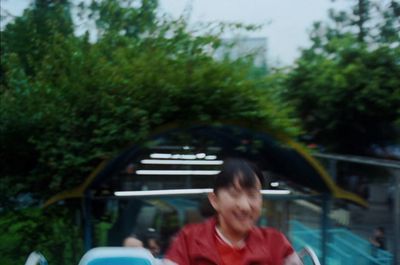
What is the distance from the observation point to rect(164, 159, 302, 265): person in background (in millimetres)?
2387

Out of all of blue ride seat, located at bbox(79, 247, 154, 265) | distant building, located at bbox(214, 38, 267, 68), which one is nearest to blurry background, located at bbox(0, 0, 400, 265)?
distant building, located at bbox(214, 38, 267, 68)

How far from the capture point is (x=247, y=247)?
2.42 m

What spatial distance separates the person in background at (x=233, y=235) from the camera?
2387 mm

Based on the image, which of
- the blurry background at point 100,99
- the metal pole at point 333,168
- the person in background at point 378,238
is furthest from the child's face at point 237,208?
the metal pole at point 333,168

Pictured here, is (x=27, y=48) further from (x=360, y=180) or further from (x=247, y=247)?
(x=247, y=247)

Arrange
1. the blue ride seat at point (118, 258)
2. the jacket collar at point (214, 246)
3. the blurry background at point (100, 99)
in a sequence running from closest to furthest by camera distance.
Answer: the jacket collar at point (214, 246), the blue ride seat at point (118, 258), the blurry background at point (100, 99)

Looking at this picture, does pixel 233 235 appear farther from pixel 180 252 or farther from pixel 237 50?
pixel 237 50

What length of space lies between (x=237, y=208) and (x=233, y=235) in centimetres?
11

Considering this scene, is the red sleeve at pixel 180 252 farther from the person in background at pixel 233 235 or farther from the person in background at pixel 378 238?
the person in background at pixel 378 238

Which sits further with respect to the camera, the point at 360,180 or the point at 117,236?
the point at 360,180

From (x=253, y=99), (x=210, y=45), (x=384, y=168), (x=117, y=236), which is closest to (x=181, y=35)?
(x=210, y=45)

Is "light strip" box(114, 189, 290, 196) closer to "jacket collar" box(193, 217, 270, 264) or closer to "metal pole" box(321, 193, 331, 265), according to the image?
"metal pole" box(321, 193, 331, 265)

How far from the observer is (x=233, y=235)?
2.42m

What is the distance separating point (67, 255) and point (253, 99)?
2006mm
